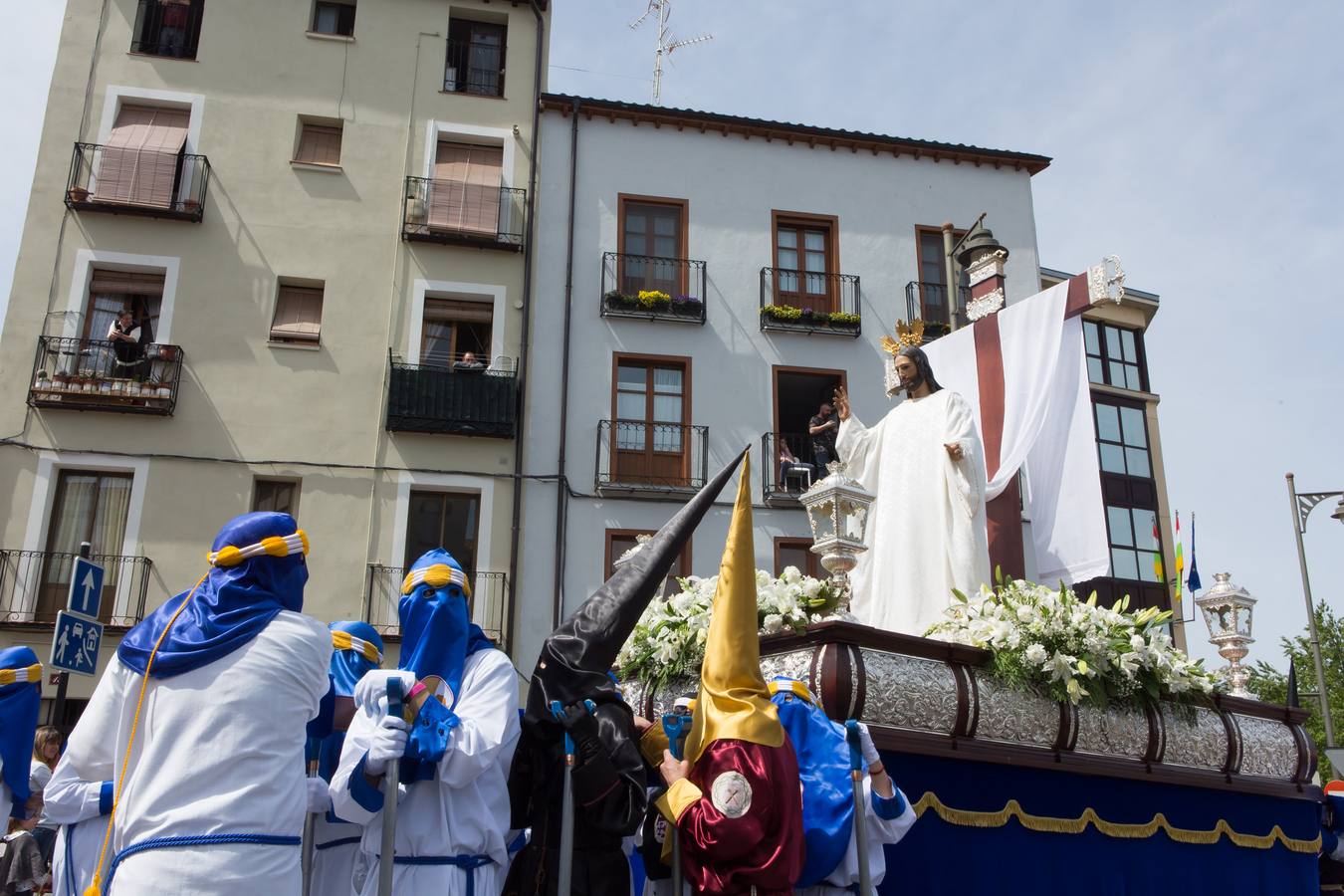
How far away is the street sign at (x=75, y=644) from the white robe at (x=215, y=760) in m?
5.04

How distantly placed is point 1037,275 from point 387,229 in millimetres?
12024

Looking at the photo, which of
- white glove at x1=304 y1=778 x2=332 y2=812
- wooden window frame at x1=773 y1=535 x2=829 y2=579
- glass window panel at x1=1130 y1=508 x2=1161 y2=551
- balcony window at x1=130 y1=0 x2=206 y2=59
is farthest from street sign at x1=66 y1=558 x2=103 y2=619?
glass window panel at x1=1130 y1=508 x2=1161 y2=551

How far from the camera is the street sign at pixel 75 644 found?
850 cm

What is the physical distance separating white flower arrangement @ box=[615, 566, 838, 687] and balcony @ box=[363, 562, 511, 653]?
37.2ft

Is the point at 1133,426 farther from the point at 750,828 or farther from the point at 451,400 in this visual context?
the point at 750,828

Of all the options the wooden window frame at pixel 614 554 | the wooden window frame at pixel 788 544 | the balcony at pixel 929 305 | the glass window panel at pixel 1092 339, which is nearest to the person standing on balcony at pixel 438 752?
the wooden window frame at pixel 614 554

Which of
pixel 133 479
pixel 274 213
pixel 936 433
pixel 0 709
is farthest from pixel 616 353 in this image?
pixel 0 709

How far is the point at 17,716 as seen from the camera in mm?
5445

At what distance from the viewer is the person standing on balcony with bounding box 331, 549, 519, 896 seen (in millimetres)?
4125

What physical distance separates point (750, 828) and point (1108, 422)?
1192 inches

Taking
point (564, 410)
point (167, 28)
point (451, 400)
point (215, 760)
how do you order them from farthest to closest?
point (167, 28) → point (564, 410) → point (451, 400) → point (215, 760)

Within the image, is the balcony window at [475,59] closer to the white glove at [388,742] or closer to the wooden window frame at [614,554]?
the wooden window frame at [614,554]

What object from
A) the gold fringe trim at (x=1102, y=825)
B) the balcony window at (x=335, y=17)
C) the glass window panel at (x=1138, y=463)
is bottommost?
the gold fringe trim at (x=1102, y=825)

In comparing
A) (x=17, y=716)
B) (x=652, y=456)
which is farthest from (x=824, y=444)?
(x=17, y=716)
